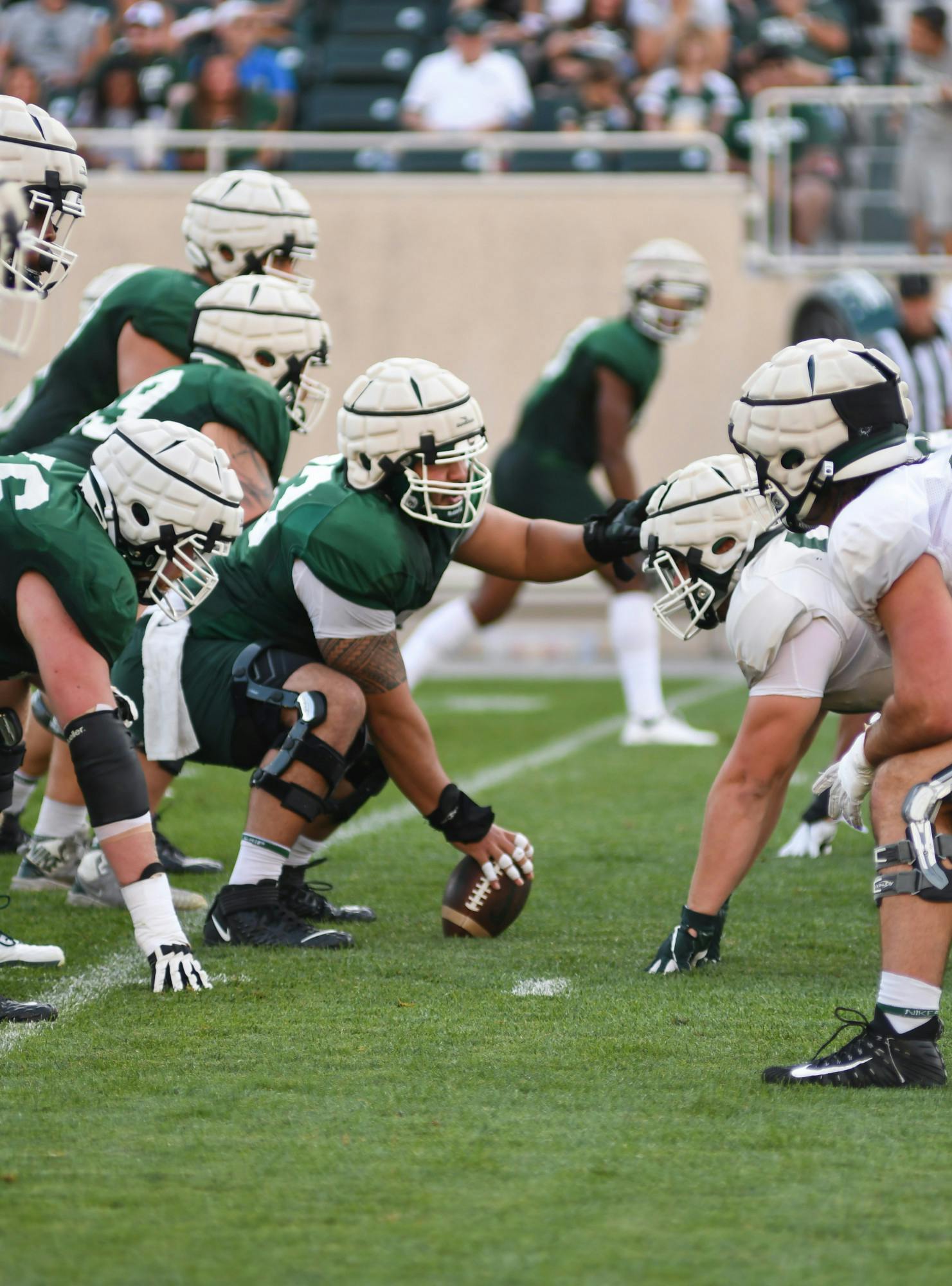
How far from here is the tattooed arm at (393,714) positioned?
4109 mm

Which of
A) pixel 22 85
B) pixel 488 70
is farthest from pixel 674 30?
pixel 22 85

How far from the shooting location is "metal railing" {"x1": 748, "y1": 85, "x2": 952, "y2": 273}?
11.2 meters

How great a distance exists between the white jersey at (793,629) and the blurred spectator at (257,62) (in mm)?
9253

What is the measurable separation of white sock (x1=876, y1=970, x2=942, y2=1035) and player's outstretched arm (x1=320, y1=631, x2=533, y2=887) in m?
1.37

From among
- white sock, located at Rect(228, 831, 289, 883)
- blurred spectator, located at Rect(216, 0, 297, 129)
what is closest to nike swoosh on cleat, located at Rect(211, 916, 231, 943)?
white sock, located at Rect(228, 831, 289, 883)

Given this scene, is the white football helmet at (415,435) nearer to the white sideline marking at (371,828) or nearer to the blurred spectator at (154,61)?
the white sideline marking at (371,828)

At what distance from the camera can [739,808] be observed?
380cm

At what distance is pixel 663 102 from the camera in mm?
11789

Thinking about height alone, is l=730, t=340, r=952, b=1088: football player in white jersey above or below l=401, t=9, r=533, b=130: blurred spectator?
below

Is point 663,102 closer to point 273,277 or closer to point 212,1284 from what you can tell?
point 273,277

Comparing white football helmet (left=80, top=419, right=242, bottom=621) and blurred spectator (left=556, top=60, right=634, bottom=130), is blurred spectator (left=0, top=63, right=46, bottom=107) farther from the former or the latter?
white football helmet (left=80, top=419, right=242, bottom=621)

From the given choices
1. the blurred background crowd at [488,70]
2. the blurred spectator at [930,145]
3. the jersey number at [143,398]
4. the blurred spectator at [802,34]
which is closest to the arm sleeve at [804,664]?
the jersey number at [143,398]

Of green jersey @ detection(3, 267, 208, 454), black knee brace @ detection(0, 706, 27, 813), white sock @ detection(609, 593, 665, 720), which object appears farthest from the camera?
white sock @ detection(609, 593, 665, 720)

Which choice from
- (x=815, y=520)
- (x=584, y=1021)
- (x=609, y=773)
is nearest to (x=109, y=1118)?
(x=584, y=1021)
